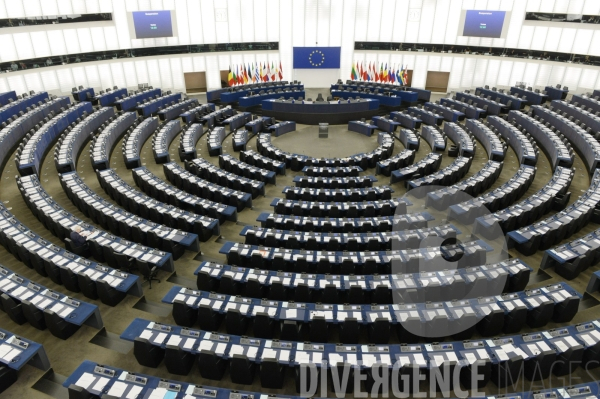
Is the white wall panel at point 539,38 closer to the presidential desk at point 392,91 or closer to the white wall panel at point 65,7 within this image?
the presidential desk at point 392,91

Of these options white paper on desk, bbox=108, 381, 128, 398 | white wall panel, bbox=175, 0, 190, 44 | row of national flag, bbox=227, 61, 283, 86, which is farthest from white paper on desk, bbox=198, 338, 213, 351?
white wall panel, bbox=175, 0, 190, 44

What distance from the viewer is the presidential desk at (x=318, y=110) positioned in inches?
1248

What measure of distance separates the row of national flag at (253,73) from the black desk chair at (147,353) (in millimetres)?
31537

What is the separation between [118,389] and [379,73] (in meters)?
36.5

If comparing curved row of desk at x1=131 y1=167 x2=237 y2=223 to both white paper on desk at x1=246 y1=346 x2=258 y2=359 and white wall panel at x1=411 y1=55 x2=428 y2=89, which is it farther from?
white wall panel at x1=411 y1=55 x2=428 y2=89

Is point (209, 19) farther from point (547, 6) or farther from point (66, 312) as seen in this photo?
point (66, 312)

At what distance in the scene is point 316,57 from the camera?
128 feet

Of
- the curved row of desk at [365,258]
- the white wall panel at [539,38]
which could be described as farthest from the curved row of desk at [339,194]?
the white wall panel at [539,38]

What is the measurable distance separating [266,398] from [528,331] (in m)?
7.61

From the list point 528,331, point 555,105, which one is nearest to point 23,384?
point 528,331

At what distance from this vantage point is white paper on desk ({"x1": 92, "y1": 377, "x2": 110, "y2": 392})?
793 cm

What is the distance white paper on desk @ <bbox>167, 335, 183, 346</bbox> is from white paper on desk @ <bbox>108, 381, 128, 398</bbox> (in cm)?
133

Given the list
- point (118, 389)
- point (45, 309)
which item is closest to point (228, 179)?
point (45, 309)

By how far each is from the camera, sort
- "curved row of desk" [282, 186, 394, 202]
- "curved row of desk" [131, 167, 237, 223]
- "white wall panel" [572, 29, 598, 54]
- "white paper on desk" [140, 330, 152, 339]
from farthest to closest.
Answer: "white wall panel" [572, 29, 598, 54]
"curved row of desk" [282, 186, 394, 202]
"curved row of desk" [131, 167, 237, 223]
"white paper on desk" [140, 330, 152, 339]
